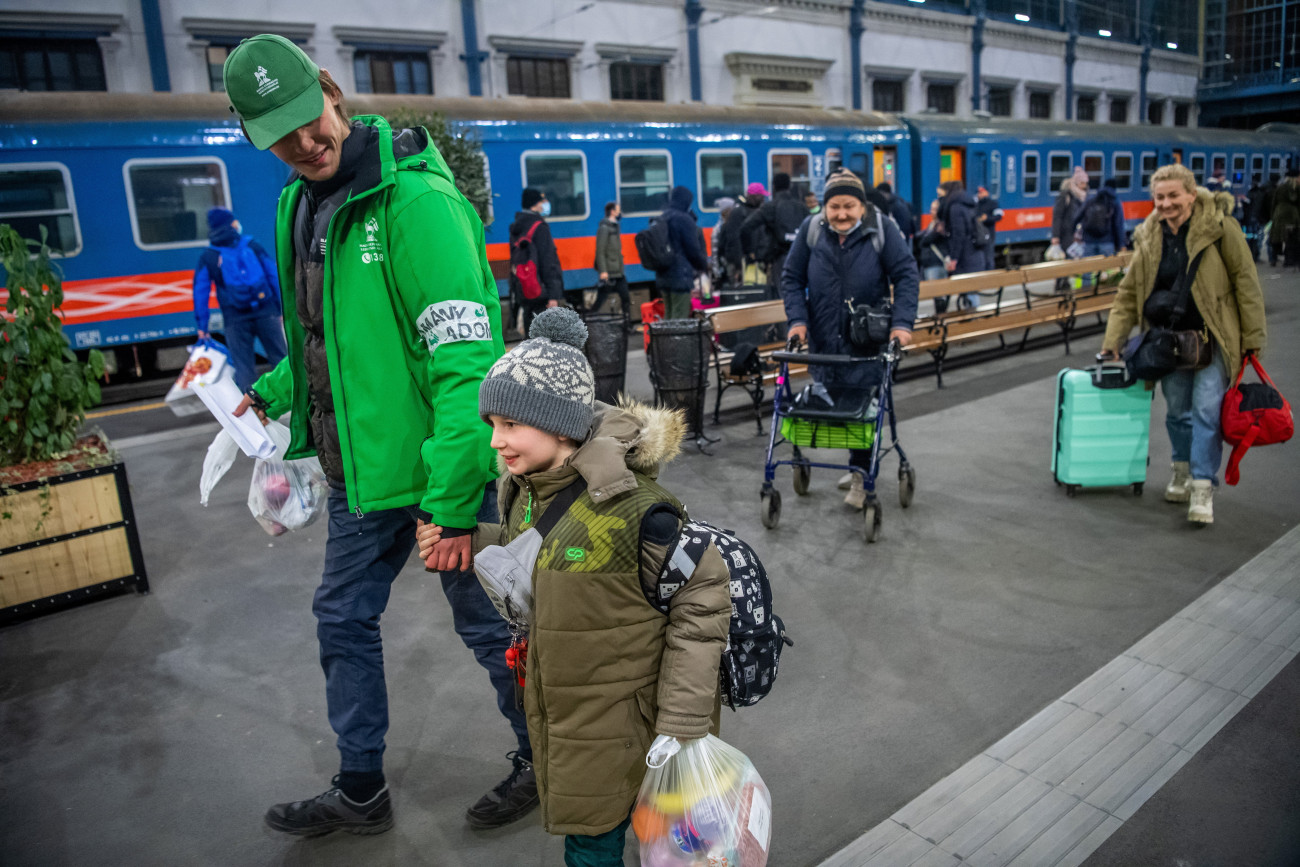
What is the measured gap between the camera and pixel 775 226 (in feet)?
33.8

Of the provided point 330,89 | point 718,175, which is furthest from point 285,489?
point 718,175

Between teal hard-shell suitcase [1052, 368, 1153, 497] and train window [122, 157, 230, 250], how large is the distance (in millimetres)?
9771

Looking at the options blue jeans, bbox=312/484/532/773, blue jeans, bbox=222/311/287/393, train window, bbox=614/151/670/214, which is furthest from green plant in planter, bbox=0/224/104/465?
train window, bbox=614/151/670/214

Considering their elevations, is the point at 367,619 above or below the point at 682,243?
below

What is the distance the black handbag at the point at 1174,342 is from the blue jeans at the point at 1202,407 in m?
0.09

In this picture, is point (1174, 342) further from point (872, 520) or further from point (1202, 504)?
point (872, 520)

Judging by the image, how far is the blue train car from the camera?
19234 mm

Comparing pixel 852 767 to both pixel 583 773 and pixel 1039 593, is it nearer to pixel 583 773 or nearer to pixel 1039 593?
pixel 583 773

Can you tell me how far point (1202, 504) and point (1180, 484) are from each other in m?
0.41

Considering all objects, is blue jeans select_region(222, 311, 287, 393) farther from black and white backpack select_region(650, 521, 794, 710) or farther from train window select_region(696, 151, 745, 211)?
train window select_region(696, 151, 745, 211)

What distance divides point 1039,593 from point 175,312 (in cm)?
1032

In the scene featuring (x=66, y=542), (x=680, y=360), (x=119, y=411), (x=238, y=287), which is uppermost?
(x=238, y=287)

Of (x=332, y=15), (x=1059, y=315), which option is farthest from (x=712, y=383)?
(x=332, y=15)

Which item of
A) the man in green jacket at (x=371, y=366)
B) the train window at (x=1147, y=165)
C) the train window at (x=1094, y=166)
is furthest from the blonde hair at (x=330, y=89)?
the train window at (x=1147, y=165)
